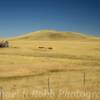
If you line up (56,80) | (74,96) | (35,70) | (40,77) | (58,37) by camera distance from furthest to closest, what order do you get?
(58,37)
(35,70)
(40,77)
(56,80)
(74,96)

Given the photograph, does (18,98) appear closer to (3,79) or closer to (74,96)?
(74,96)

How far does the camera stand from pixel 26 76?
23.0m

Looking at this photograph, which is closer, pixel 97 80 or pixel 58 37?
pixel 97 80

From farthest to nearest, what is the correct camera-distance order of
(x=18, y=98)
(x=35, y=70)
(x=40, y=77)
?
(x=35, y=70), (x=40, y=77), (x=18, y=98)

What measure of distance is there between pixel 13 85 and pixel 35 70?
297 inches

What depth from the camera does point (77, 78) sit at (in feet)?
72.0

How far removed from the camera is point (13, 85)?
19.0m

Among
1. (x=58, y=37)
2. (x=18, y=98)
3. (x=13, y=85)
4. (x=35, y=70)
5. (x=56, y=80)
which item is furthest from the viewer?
(x=58, y=37)

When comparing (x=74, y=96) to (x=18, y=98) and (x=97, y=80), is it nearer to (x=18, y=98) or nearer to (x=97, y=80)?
(x=18, y=98)

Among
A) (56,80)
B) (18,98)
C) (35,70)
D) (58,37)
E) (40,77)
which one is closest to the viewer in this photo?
(18,98)

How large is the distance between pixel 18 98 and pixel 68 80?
896 centimetres

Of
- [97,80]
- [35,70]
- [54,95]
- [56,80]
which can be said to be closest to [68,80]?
[56,80]

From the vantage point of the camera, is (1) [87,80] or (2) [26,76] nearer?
(1) [87,80]

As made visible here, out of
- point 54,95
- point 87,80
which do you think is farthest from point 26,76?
point 54,95
